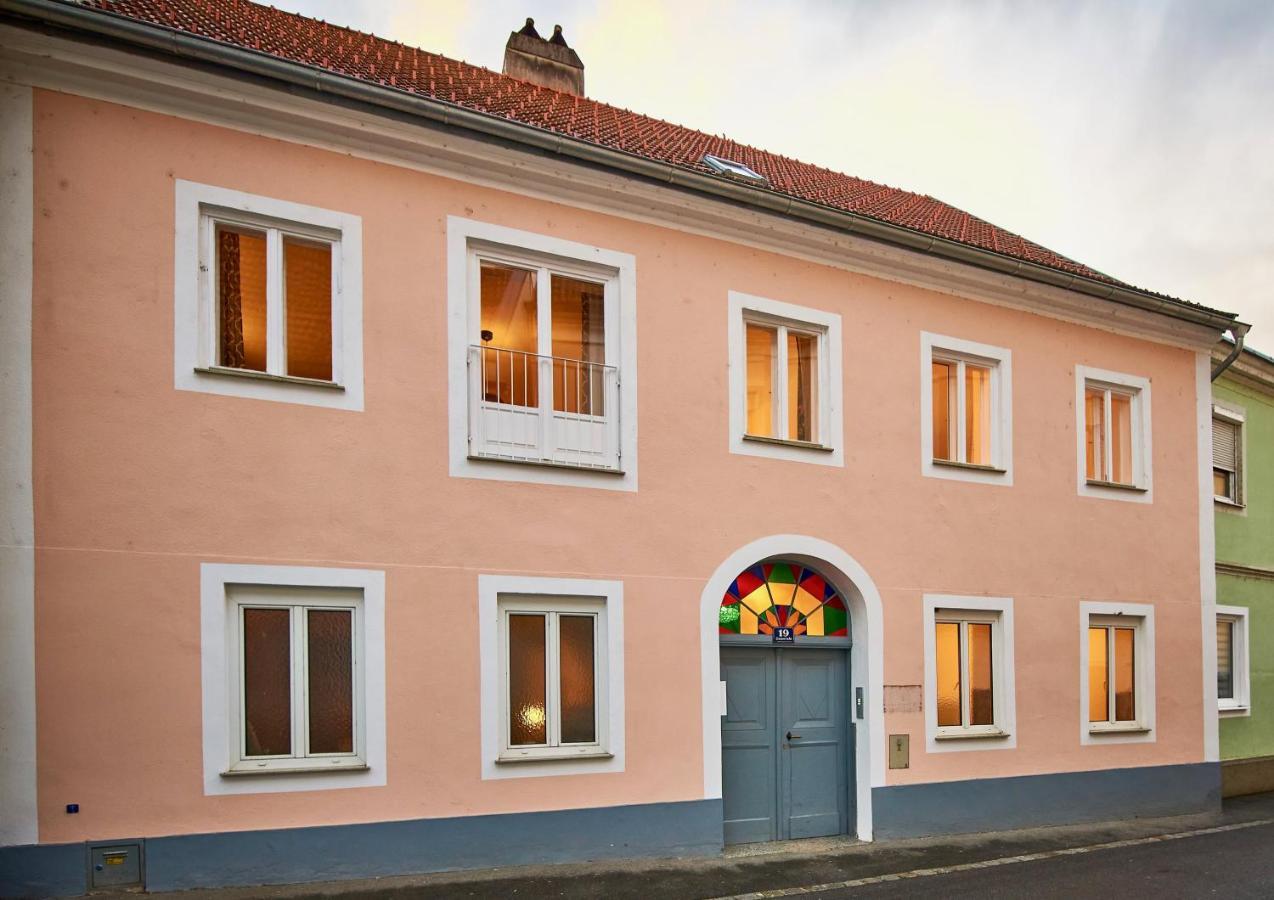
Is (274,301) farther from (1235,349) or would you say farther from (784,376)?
(1235,349)

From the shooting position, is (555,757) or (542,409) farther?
(542,409)

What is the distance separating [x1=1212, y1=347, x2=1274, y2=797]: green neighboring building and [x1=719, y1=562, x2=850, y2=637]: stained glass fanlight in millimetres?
7212

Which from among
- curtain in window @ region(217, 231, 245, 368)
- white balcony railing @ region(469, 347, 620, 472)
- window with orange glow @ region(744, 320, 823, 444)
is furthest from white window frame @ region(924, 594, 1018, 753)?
curtain in window @ region(217, 231, 245, 368)

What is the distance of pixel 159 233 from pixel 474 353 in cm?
259

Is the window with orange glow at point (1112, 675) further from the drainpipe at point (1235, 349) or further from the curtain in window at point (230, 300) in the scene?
the curtain in window at point (230, 300)

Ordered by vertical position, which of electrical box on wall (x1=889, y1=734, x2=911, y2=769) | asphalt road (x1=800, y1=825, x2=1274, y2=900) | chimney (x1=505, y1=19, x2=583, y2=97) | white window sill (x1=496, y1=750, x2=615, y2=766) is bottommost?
asphalt road (x1=800, y1=825, x2=1274, y2=900)

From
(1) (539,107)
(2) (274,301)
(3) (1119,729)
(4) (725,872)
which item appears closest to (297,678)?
(2) (274,301)

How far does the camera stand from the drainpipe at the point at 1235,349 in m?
13.7

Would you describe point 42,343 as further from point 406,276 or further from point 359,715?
point 359,715

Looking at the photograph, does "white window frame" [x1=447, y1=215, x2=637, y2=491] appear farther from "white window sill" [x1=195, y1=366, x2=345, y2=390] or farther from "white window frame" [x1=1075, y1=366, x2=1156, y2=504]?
"white window frame" [x1=1075, y1=366, x2=1156, y2=504]

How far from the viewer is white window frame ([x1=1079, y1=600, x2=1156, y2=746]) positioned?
1207 centimetres

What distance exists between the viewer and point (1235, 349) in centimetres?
1395

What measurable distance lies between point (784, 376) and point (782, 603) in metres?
2.32

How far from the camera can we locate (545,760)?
8.73m
